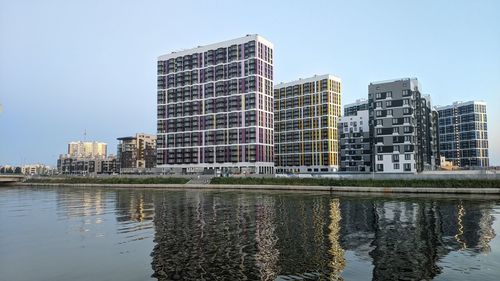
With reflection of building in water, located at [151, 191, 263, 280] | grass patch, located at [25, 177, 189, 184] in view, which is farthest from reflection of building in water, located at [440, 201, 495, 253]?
grass patch, located at [25, 177, 189, 184]

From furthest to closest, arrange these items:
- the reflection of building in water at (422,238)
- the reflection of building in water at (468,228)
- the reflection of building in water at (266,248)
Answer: the reflection of building in water at (468,228)
the reflection of building in water at (422,238)
the reflection of building in water at (266,248)

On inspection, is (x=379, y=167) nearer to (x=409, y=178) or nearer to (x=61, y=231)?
(x=409, y=178)

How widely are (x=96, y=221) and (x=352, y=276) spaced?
37.2 m

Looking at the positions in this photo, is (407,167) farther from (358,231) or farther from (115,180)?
(115,180)

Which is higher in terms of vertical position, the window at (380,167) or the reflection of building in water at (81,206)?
the window at (380,167)

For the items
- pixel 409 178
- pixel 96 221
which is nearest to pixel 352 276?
pixel 96 221

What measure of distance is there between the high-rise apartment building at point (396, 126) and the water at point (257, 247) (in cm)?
9062

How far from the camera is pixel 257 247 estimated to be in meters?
31.2

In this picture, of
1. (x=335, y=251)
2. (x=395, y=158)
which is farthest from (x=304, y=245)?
(x=395, y=158)

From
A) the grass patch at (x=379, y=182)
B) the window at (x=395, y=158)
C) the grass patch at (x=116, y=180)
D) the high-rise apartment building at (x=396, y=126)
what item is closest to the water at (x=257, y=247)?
the grass patch at (x=379, y=182)

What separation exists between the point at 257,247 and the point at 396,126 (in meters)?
124

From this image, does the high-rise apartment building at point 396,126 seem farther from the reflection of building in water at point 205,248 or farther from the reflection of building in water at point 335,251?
the reflection of building in water at point 205,248

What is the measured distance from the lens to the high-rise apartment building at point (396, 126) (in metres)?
140

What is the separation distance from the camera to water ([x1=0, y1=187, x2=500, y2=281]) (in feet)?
79.4
